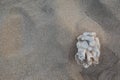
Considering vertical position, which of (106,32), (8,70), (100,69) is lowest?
(8,70)

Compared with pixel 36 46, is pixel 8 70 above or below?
below

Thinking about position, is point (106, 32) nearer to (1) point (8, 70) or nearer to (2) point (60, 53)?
(2) point (60, 53)

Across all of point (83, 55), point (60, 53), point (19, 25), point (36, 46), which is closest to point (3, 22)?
point (19, 25)
